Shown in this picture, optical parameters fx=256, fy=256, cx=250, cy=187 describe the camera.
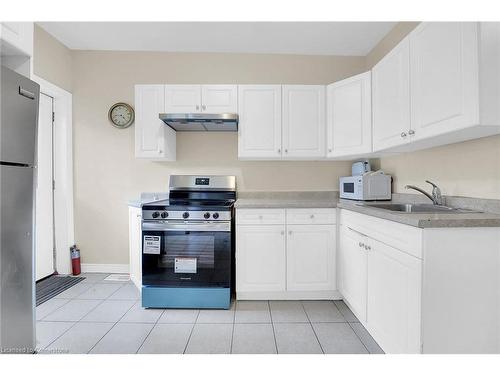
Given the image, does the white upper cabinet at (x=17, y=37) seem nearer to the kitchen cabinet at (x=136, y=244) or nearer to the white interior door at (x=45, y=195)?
the kitchen cabinet at (x=136, y=244)

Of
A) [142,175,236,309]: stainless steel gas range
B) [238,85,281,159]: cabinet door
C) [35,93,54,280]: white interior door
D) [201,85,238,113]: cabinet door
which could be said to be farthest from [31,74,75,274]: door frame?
[238,85,281,159]: cabinet door

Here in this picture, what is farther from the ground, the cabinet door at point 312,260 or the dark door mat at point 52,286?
the cabinet door at point 312,260

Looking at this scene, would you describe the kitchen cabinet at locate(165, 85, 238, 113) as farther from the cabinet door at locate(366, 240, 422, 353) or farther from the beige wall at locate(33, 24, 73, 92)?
the cabinet door at locate(366, 240, 422, 353)

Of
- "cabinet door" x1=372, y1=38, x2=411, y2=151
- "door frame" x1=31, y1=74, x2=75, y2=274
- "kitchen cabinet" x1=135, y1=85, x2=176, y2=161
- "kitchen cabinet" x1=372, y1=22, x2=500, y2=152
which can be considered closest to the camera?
"kitchen cabinet" x1=372, y1=22, x2=500, y2=152

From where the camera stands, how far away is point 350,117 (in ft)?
7.84

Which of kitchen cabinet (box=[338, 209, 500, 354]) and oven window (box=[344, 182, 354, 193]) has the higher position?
oven window (box=[344, 182, 354, 193])

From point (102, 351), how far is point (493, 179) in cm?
261

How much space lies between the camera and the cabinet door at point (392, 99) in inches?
67.1

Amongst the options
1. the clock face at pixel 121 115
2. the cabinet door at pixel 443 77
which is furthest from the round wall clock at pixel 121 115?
the cabinet door at pixel 443 77

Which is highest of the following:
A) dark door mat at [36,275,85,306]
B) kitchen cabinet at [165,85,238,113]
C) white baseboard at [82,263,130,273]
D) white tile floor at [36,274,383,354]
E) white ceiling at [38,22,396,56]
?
white ceiling at [38,22,396,56]

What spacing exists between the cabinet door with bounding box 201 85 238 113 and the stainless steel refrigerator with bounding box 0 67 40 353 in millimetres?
1452

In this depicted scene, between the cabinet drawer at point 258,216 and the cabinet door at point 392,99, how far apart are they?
3.29 ft

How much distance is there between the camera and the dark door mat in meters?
2.40

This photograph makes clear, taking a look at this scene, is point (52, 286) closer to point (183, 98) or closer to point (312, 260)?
point (183, 98)
